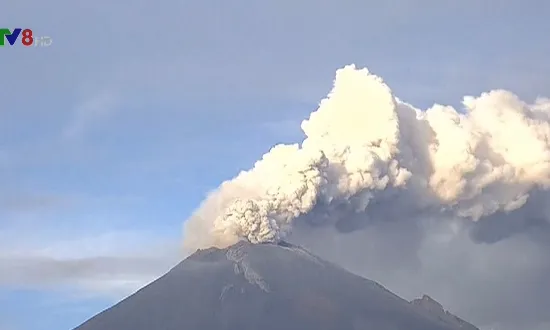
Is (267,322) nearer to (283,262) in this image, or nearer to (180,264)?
(283,262)

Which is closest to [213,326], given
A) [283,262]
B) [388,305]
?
[283,262]

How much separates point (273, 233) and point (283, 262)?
41.4 ft

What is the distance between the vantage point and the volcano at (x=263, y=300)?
120 metres

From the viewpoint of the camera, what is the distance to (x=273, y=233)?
11312cm

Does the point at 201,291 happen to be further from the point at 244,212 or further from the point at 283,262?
the point at 244,212

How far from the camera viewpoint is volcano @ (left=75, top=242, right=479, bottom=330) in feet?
393

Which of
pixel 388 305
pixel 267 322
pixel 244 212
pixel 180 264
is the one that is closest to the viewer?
pixel 244 212

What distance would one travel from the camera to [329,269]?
131 meters

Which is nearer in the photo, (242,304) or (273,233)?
(273,233)

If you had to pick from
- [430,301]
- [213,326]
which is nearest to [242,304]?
[213,326]

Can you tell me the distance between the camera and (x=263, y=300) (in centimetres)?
12475

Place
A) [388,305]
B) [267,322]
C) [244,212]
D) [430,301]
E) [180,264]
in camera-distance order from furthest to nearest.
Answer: [430,301]
[180,264]
[388,305]
[267,322]
[244,212]

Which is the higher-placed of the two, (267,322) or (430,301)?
(430,301)

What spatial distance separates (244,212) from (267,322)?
17.7 metres
